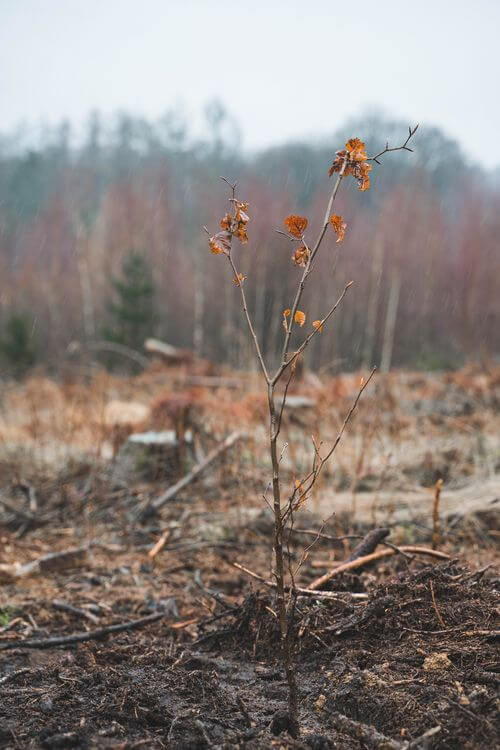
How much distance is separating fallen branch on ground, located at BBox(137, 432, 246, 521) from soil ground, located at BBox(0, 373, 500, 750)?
10 cm

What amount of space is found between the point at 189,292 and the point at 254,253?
735cm

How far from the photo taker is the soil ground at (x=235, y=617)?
5.74 ft

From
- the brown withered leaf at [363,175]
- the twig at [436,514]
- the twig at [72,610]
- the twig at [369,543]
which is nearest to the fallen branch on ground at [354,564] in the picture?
the twig at [369,543]

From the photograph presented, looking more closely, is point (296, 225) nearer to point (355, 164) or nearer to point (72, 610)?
point (355, 164)

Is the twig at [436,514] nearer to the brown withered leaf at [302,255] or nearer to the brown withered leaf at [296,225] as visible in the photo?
the brown withered leaf at [302,255]

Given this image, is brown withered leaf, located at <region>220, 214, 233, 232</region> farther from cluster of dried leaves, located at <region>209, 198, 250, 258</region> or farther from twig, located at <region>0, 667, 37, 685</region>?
twig, located at <region>0, 667, 37, 685</region>

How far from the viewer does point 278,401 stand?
666cm

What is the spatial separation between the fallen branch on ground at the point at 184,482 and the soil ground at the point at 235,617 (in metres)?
0.10

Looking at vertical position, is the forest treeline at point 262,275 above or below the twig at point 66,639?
above

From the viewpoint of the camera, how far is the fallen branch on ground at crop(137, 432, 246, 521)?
4965 mm

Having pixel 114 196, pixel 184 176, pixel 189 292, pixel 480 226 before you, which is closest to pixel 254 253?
pixel 189 292

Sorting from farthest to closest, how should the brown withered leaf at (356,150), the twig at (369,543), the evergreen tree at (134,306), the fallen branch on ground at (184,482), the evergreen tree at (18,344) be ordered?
1. the evergreen tree at (134,306)
2. the evergreen tree at (18,344)
3. the fallen branch on ground at (184,482)
4. the twig at (369,543)
5. the brown withered leaf at (356,150)

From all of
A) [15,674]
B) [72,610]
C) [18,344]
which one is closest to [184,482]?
[72,610]

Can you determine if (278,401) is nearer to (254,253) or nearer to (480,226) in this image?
(254,253)
